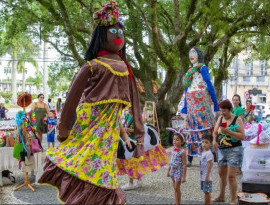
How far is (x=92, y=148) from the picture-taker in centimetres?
340

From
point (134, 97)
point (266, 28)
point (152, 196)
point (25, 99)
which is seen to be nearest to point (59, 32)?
point (266, 28)

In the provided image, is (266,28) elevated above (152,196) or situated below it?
above

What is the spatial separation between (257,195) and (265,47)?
37.7 ft

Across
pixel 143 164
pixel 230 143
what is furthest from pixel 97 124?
pixel 143 164

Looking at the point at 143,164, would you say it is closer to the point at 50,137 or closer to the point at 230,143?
the point at 230,143

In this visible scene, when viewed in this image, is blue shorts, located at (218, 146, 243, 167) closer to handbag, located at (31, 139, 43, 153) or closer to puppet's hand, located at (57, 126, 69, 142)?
puppet's hand, located at (57, 126, 69, 142)

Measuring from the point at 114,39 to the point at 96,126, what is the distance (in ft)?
2.97

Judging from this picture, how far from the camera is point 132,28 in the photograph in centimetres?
1210

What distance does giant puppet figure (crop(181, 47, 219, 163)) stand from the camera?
6.98 meters

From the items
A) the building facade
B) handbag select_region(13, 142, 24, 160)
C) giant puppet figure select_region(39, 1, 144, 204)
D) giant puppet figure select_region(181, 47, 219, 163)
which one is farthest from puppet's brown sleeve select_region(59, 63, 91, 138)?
the building facade

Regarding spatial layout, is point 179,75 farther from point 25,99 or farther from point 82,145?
point 82,145

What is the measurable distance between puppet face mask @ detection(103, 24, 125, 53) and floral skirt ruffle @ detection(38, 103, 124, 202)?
59 cm

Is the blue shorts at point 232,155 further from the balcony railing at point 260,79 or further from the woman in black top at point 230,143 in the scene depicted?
the balcony railing at point 260,79

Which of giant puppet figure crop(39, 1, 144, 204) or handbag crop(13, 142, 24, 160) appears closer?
giant puppet figure crop(39, 1, 144, 204)
